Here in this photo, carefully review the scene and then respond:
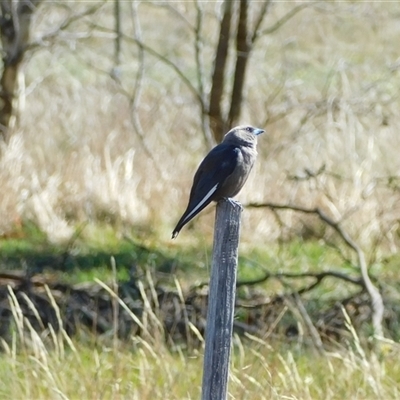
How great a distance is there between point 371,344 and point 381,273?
1812 mm

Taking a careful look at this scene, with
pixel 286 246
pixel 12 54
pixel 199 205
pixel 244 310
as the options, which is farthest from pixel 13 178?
pixel 199 205

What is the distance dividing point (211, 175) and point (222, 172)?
5cm

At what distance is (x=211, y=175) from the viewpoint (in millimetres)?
3648

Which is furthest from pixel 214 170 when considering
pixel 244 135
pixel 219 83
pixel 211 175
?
pixel 219 83

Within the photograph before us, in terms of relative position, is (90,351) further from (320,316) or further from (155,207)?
(155,207)

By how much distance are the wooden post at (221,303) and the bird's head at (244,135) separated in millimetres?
862

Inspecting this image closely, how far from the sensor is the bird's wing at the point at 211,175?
3.60 meters

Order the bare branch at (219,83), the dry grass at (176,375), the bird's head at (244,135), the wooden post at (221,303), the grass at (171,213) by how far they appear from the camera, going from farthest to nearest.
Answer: the bare branch at (219,83), the grass at (171,213), the dry grass at (176,375), the bird's head at (244,135), the wooden post at (221,303)

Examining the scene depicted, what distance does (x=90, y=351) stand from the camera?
4.93 meters

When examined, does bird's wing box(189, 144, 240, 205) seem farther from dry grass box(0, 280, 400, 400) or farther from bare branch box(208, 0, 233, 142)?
bare branch box(208, 0, 233, 142)

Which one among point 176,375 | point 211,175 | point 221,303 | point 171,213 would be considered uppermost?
point 211,175

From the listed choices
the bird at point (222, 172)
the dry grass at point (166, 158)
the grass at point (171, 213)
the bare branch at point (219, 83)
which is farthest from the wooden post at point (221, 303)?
the bare branch at point (219, 83)

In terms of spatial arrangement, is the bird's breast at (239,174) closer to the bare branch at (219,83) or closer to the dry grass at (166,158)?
the dry grass at (166,158)

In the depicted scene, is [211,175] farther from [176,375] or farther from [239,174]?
[176,375]
